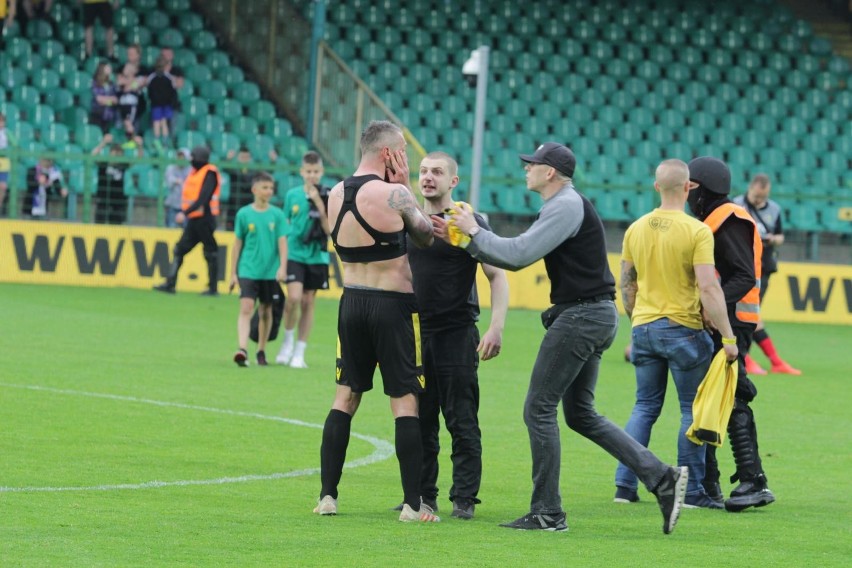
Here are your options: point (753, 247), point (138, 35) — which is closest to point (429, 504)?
point (753, 247)

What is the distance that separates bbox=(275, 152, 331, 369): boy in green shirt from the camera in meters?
14.3

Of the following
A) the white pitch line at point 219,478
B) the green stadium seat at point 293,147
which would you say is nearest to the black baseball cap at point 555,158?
the white pitch line at point 219,478

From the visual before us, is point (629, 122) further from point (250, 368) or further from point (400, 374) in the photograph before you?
point (400, 374)

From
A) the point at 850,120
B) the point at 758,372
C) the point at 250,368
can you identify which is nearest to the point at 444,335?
the point at 250,368

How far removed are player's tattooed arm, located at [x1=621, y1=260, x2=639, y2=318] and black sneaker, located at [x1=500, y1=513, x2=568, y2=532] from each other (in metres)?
1.60

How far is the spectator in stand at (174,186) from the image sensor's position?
79.9ft

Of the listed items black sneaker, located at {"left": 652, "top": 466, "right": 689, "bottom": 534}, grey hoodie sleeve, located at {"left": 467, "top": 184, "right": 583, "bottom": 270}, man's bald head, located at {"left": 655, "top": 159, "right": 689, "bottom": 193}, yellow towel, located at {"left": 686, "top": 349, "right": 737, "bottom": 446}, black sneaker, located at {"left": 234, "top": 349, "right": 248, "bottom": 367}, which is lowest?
black sneaker, located at {"left": 234, "top": 349, "right": 248, "bottom": 367}

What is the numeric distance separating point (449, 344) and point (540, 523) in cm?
109

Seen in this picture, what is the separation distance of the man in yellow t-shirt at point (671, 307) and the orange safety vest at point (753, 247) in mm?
221

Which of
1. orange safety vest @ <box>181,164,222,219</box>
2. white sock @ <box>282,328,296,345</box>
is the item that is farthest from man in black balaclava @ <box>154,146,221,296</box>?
white sock @ <box>282,328,296,345</box>

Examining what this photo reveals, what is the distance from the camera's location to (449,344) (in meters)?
8.07

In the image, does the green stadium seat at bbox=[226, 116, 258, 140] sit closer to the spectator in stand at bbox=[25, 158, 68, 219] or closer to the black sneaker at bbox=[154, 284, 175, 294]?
the spectator in stand at bbox=[25, 158, 68, 219]

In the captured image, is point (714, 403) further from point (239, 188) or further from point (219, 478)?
point (239, 188)

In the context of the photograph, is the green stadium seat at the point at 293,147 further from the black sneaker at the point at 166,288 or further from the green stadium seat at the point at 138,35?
the black sneaker at the point at 166,288
